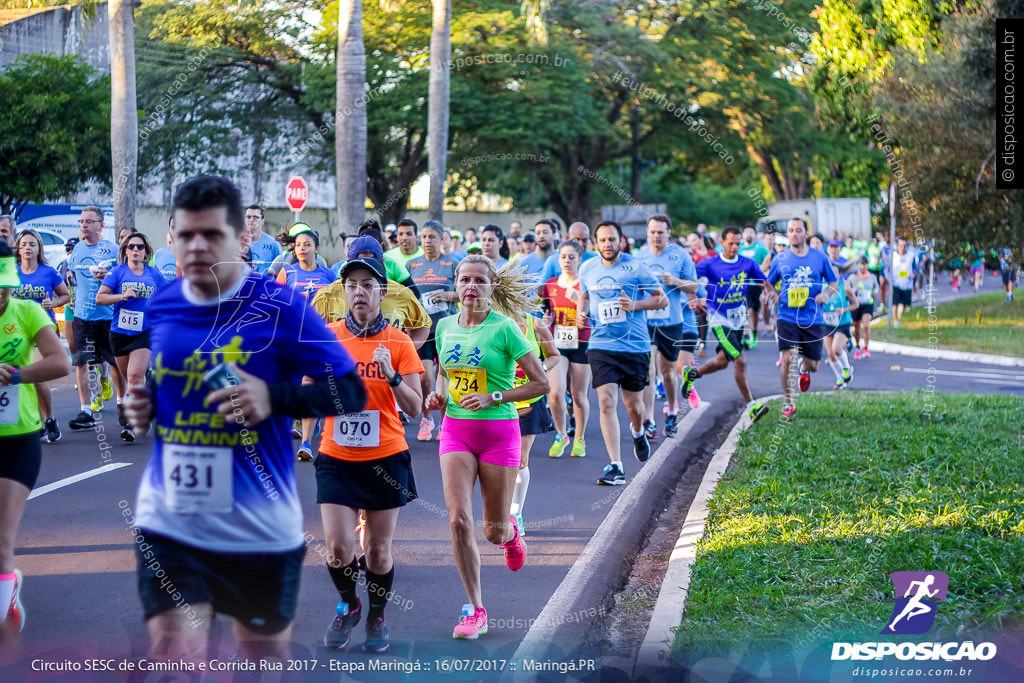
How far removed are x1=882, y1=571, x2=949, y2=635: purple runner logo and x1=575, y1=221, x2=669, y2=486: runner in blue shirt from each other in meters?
3.36

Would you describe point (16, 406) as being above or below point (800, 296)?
below

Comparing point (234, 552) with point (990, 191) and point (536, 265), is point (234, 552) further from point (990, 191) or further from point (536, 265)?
point (990, 191)

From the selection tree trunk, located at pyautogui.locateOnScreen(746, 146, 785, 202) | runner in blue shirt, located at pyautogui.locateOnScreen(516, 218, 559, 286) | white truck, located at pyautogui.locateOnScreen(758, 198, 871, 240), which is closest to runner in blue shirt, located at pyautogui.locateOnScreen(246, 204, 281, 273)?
runner in blue shirt, located at pyautogui.locateOnScreen(516, 218, 559, 286)

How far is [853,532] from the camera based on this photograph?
6527 mm

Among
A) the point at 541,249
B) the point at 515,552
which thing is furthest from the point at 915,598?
the point at 541,249

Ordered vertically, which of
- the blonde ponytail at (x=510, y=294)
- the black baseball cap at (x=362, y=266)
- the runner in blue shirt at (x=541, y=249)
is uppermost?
the runner in blue shirt at (x=541, y=249)

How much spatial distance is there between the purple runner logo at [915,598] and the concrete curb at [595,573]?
1503 millimetres

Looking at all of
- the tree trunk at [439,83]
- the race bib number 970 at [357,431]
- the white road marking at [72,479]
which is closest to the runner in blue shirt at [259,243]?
the white road marking at [72,479]

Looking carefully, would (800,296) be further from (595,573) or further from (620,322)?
(595,573)

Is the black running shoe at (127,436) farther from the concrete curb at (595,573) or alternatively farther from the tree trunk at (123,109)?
the tree trunk at (123,109)

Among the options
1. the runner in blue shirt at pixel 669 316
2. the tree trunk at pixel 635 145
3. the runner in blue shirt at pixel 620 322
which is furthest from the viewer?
the tree trunk at pixel 635 145

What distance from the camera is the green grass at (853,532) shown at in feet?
16.7

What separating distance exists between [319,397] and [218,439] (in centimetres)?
33

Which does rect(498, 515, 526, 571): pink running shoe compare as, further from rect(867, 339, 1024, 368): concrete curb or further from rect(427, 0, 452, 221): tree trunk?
rect(867, 339, 1024, 368): concrete curb
